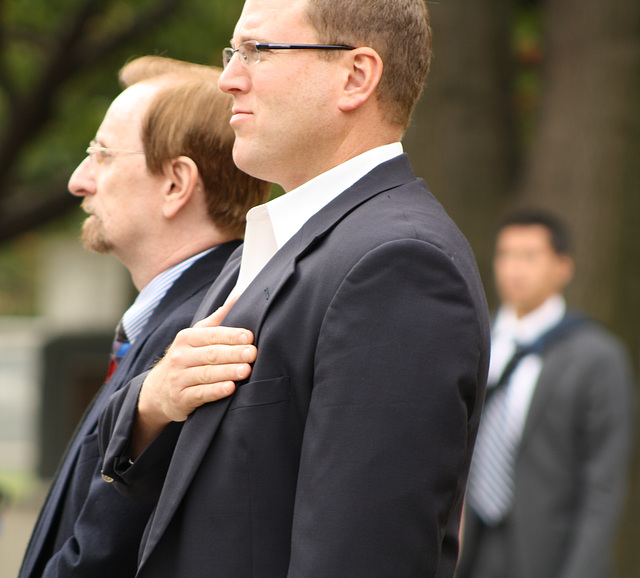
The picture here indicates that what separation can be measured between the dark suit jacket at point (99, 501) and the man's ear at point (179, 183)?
154 mm

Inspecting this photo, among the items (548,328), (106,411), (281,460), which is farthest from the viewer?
(548,328)

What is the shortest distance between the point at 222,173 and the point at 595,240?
3914 millimetres

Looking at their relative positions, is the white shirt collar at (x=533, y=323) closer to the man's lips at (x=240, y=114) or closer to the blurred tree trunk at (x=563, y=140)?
the blurred tree trunk at (x=563, y=140)

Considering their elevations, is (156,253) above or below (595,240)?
above

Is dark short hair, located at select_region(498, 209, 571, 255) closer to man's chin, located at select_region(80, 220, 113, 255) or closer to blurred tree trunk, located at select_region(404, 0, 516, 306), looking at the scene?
blurred tree trunk, located at select_region(404, 0, 516, 306)

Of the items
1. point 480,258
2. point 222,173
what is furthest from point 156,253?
point 480,258

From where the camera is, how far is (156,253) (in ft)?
7.93

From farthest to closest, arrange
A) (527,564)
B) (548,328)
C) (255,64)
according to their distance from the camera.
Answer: (548,328)
(527,564)
(255,64)

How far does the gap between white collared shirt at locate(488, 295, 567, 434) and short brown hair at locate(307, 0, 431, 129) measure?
2.87 m

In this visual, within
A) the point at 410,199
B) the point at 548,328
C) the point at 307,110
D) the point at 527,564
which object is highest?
the point at 307,110

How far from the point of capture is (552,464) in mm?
4309

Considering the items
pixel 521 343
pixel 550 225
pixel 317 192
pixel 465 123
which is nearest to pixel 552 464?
pixel 521 343

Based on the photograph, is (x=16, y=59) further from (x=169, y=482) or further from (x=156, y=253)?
(x=169, y=482)

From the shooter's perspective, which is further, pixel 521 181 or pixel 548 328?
pixel 521 181
